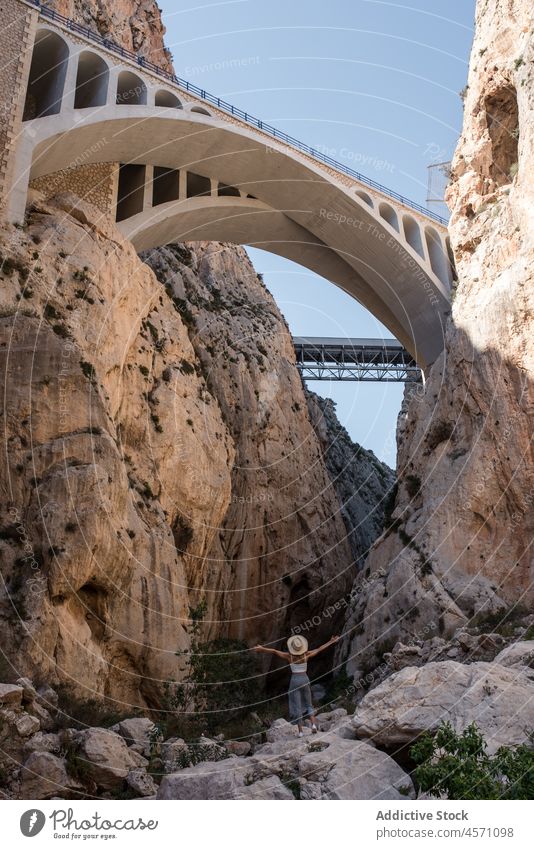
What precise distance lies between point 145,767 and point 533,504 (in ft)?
44.3

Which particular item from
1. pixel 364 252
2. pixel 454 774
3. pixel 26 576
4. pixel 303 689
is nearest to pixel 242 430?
pixel 364 252

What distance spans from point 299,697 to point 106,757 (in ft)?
9.98

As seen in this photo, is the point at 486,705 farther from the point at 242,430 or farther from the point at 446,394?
the point at 242,430

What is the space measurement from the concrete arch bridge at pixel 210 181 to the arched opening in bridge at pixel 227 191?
0.13 feet

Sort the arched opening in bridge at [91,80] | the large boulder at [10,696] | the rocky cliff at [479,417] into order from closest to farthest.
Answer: the large boulder at [10,696] < the rocky cliff at [479,417] < the arched opening in bridge at [91,80]

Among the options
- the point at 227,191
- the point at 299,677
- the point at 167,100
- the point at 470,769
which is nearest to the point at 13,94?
the point at 167,100

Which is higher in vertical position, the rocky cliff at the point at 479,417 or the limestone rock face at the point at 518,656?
the rocky cliff at the point at 479,417

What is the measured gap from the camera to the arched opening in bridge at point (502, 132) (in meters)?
27.4

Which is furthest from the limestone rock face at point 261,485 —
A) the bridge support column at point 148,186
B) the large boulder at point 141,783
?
the large boulder at point 141,783

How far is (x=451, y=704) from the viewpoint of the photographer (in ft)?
39.0

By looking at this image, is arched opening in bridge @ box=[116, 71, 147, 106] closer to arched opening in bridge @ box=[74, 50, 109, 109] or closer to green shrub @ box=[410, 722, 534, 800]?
arched opening in bridge @ box=[74, 50, 109, 109]

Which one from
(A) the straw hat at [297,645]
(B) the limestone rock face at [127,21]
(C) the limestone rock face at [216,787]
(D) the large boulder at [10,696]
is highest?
(B) the limestone rock face at [127,21]

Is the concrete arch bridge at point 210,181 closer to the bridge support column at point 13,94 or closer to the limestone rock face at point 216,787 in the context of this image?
the bridge support column at point 13,94

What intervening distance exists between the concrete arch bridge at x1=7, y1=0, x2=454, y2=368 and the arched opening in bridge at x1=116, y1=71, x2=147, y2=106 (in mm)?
46
